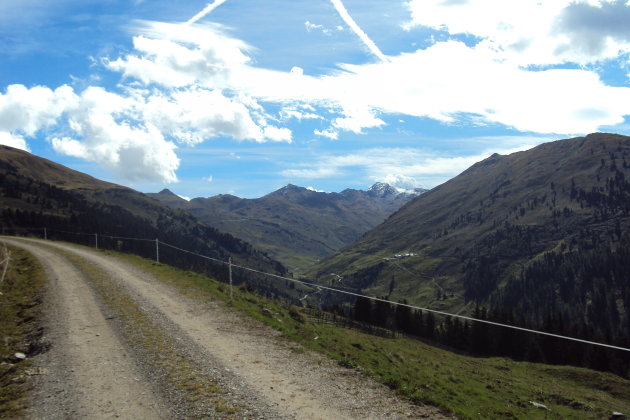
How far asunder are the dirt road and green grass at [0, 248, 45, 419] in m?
0.53

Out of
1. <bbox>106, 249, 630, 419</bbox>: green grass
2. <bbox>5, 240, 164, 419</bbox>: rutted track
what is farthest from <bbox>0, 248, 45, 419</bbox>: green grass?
<bbox>106, 249, 630, 419</bbox>: green grass

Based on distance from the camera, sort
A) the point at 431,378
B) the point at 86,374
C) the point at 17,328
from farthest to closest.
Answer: the point at 431,378 → the point at 17,328 → the point at 86,374

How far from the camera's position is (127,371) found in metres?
13.2

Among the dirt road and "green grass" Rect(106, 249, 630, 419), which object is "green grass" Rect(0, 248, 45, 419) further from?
"green grass" Rect(106, 249, 630, 419)

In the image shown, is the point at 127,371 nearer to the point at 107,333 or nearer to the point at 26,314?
the point at 107,333

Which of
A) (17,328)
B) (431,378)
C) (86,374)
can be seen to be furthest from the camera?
(431,378)

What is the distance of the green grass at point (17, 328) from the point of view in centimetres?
1120

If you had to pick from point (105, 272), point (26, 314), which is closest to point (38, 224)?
point (105, 272)

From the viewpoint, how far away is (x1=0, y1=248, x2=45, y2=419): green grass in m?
11.2

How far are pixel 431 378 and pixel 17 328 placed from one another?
66.1ft

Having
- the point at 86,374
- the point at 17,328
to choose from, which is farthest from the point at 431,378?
the point at 17,328

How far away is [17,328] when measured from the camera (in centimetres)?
1797

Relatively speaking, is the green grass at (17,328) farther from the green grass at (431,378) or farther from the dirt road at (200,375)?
the green grass at (431,378)

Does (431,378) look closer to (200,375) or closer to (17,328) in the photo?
(200,375)
